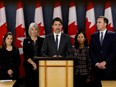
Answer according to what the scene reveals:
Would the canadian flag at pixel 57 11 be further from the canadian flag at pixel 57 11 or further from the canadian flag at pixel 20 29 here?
the canadian flag at pixel 20 29

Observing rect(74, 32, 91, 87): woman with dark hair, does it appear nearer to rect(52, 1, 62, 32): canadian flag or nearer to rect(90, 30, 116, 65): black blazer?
rect(90, 30, 116, 65): black blazer

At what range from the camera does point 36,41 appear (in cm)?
511

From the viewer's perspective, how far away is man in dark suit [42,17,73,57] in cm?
424

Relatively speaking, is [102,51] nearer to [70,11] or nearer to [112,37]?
[112,37]

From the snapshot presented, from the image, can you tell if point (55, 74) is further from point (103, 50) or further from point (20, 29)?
point (20, 29)

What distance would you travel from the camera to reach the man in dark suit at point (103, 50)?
4.71 meters

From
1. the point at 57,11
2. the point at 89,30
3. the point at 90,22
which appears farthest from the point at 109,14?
the point at 57,11

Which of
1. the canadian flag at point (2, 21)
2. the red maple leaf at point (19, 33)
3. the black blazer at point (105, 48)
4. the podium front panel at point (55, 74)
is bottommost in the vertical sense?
the podium front panel at point (55, 74)

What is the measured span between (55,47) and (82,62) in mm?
963

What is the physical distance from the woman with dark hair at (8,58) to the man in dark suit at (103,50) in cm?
133

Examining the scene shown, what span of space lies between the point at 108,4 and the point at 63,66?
265 cm

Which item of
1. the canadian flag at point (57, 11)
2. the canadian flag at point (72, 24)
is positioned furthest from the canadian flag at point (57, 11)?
the canadian flag at point (72, 24)

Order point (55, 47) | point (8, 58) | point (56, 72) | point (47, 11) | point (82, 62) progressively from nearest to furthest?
point (56, 72) → point (55, 47) → point (8, 58) → point (82, 62) → point (47, 11)

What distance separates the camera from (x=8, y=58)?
491cm
